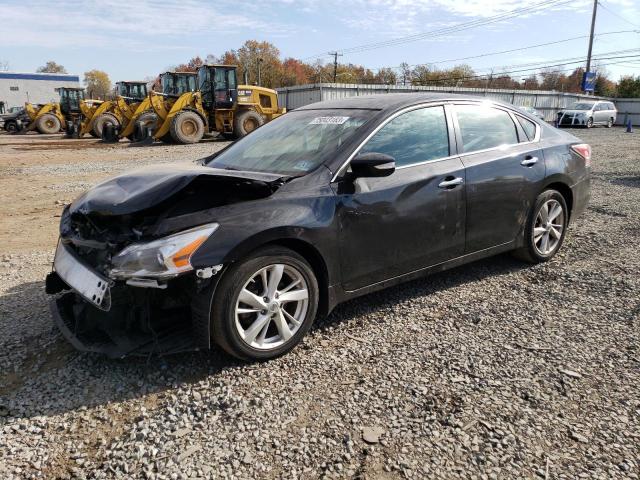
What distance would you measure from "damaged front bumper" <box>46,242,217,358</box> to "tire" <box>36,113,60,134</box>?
32.2m

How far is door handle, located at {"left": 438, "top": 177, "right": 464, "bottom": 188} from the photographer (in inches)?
146

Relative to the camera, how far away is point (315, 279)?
3143mm

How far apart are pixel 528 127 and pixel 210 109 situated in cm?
1813

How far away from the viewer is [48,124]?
99.8ft

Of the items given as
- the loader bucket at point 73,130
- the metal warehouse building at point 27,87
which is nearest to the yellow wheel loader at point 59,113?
the loader bucket at point 73,130

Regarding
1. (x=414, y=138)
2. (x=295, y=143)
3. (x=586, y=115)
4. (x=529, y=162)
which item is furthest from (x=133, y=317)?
(x=586, y=115)

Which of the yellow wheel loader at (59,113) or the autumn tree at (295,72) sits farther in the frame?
the autumn tree at (295,72)

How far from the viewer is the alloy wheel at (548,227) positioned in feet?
15.1

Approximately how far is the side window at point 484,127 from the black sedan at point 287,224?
1cm

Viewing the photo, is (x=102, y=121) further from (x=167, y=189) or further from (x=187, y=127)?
(x=167, y=189)

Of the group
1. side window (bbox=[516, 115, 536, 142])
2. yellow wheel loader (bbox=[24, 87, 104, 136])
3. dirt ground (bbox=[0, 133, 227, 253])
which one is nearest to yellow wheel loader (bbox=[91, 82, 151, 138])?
dirt ground (bbox=[0, 133, 227, 253])

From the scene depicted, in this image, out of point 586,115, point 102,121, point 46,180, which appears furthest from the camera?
point 586,115

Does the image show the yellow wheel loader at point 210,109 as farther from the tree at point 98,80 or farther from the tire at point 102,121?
the tree at point 98,80

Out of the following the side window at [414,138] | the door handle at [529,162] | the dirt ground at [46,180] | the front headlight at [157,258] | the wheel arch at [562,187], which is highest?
the side window at [414,138]
